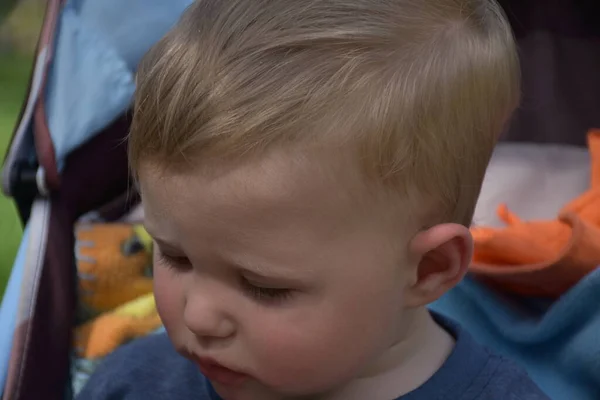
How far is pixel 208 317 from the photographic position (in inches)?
23.2

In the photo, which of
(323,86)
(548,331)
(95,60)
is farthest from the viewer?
(95,60)

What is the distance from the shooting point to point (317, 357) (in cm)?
61

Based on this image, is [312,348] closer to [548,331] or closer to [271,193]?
[271,193]

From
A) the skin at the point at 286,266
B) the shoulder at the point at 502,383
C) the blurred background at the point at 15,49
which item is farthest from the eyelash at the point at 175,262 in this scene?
the blurred background at the point at 15,49

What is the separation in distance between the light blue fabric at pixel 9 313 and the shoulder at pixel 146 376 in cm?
9

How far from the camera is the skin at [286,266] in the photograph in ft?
1.80

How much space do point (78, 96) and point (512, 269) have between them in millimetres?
579

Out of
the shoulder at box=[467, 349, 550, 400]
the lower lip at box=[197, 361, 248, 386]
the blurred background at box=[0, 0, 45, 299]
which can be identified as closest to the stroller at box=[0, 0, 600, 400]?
the shoulder at box=[467, 349, 550, 400]

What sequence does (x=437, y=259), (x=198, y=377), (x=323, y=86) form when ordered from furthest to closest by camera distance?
(x=198, y=377) → (x=437, y=259) → (x=323, y=86)

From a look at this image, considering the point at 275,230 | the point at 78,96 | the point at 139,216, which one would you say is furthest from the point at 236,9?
the point at 139,216

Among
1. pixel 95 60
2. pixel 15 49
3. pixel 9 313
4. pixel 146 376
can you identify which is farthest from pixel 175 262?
pixel 15 49

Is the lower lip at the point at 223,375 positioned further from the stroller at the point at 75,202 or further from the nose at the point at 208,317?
the stroller at the point at 75,202

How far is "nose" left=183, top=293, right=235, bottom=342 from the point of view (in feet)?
1.94

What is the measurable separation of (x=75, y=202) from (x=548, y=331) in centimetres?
61
